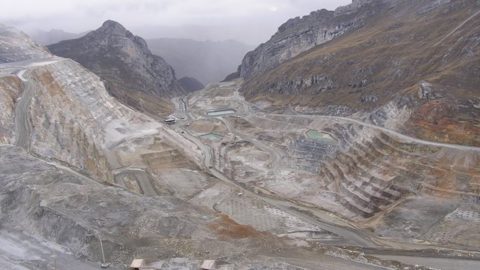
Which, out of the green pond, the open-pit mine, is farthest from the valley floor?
the green pond

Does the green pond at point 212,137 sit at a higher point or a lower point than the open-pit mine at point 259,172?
lower

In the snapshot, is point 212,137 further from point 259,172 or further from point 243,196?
point 243,196

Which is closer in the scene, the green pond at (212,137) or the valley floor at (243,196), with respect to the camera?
the valley floor at (243,196)

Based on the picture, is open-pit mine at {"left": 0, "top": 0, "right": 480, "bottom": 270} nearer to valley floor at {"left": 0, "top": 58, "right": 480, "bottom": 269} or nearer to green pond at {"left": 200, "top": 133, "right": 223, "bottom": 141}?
valley floor at {"left": 0, "top": 58, "right": 480, "bottom": 269}

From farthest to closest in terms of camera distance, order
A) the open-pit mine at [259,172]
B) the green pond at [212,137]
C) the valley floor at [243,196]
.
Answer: the green pond at [212,137], the open-pit mine at [259,172], the valley floor at [243,196]

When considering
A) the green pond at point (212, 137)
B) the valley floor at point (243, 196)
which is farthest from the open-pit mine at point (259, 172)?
the green pond at point (212, 137)

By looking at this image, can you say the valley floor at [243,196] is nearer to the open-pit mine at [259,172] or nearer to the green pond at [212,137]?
the open-pit mine at [259,172]

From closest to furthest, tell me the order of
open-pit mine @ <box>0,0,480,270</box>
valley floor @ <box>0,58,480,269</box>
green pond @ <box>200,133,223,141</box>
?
valley floor @ <box>0,58,480,269</box>, open-pit mine @ <box>0,0,480,270</box>, green pond @ <box>200,133,223,141</box>

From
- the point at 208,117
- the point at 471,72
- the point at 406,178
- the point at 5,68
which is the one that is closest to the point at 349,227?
the point at 406,178

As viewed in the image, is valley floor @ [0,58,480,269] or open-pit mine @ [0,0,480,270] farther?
open-pit mine @ [0,0,480,270]

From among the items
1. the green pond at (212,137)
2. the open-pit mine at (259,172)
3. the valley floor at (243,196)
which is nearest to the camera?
the valley floor at (243,196)

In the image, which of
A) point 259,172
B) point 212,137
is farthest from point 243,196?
point 212,137
